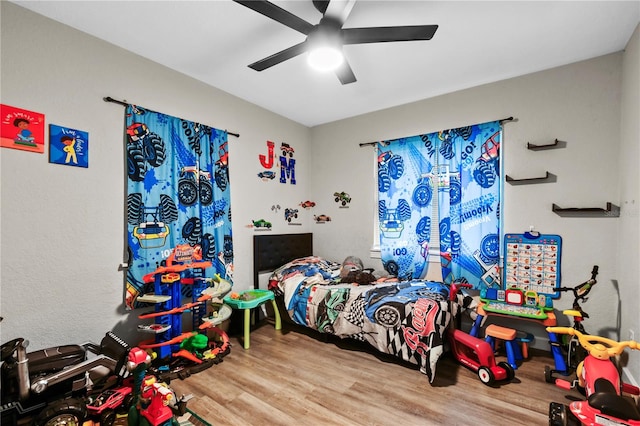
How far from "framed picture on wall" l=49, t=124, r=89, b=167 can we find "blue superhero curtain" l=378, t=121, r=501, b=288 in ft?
10.2

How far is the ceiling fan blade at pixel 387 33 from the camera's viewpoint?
68.7 inches

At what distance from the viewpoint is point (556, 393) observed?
2133 mm

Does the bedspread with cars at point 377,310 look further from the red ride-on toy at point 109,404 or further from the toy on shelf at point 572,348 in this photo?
the red ride-on toy at point 109,404

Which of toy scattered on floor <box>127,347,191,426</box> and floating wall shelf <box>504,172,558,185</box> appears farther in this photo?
floating wall shelf <box>504,172,558,185</box>

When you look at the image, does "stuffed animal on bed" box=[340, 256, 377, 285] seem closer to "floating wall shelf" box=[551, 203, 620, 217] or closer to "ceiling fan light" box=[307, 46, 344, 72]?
"floating wall shelf" box=[551, 203, 620, 217]

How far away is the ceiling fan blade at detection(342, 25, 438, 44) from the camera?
1744 mm

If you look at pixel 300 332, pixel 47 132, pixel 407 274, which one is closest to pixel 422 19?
pixel 407 274

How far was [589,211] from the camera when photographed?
266 centimetres

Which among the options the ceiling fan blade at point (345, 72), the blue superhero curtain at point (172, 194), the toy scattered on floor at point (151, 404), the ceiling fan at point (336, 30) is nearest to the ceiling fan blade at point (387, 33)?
the ceiling fan at point (336, 30)

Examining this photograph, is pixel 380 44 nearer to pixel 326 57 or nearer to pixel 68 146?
pixel 326 57

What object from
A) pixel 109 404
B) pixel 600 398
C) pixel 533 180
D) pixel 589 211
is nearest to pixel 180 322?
pixel 109 404

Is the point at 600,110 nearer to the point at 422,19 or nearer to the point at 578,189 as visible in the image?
the point at 578,189

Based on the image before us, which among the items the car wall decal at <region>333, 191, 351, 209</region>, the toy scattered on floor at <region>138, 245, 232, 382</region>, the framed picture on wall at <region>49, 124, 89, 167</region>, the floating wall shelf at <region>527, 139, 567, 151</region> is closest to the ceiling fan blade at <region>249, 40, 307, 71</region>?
the framed picture on wall at <region>49, 124, 89, 167</region>

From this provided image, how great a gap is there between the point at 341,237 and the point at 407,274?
3.62ft
